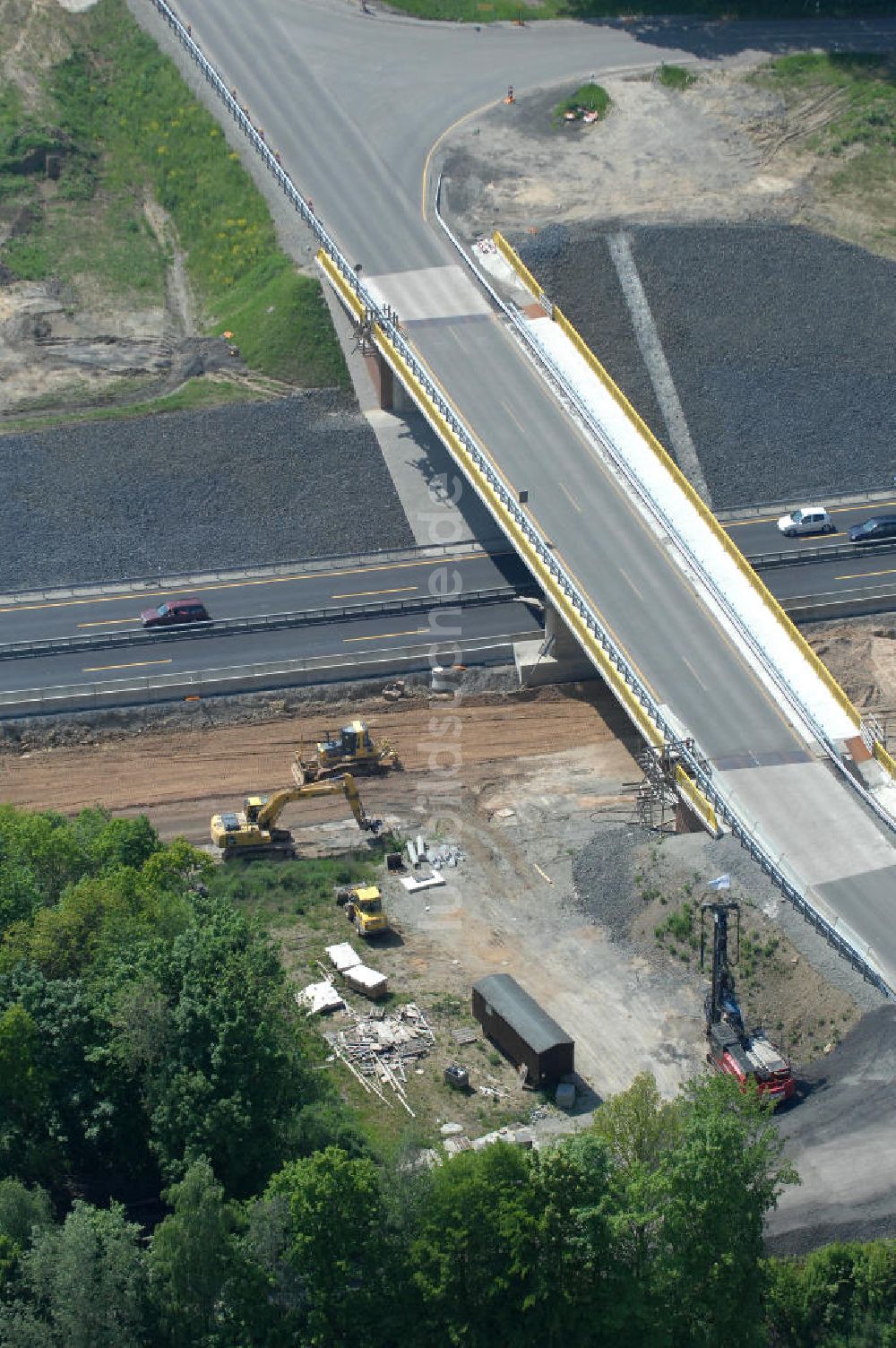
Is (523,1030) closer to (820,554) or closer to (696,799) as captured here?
(696,799)

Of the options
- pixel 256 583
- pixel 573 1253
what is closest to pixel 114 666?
pixel 256 583

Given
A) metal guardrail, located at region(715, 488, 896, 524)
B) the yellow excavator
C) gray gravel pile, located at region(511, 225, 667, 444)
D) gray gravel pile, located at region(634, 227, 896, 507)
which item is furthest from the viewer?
gray gravel pile, located at region(511, 225, 667, 444)

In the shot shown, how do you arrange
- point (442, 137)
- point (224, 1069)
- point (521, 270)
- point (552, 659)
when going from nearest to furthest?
point (224, 1069), point (552, 659), point (521, 270), point (442, 137)

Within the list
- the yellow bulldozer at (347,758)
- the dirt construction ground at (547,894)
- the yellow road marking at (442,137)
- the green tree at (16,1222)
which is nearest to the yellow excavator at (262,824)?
the dirt construction ground at (547,894)

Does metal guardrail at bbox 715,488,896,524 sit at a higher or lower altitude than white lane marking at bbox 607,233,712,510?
lower

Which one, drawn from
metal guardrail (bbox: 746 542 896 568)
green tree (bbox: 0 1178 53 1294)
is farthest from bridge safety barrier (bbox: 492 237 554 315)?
green tree (bbox: 0 1178 53 1294)

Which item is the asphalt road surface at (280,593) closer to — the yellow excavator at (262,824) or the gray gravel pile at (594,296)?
the gray gravel pile at (594,296)

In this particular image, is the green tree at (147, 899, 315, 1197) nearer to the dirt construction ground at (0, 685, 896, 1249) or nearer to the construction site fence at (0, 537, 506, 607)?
the dirt construction ground at (0, 685, 896, 1249)

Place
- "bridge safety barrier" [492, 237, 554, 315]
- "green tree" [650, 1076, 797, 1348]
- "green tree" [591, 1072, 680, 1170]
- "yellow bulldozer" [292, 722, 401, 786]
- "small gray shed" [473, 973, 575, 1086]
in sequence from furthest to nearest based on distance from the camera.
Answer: "bridge safety barrier" [492, 237, 554, 315]
"yellow bulldozer" [292, 722, 401, 786]
"small gray shed" [473, 973, 575, 1086]
"green tree" [591, 1072, 680, 1170]
"green tree" [650, 1076, 797, 1348]
